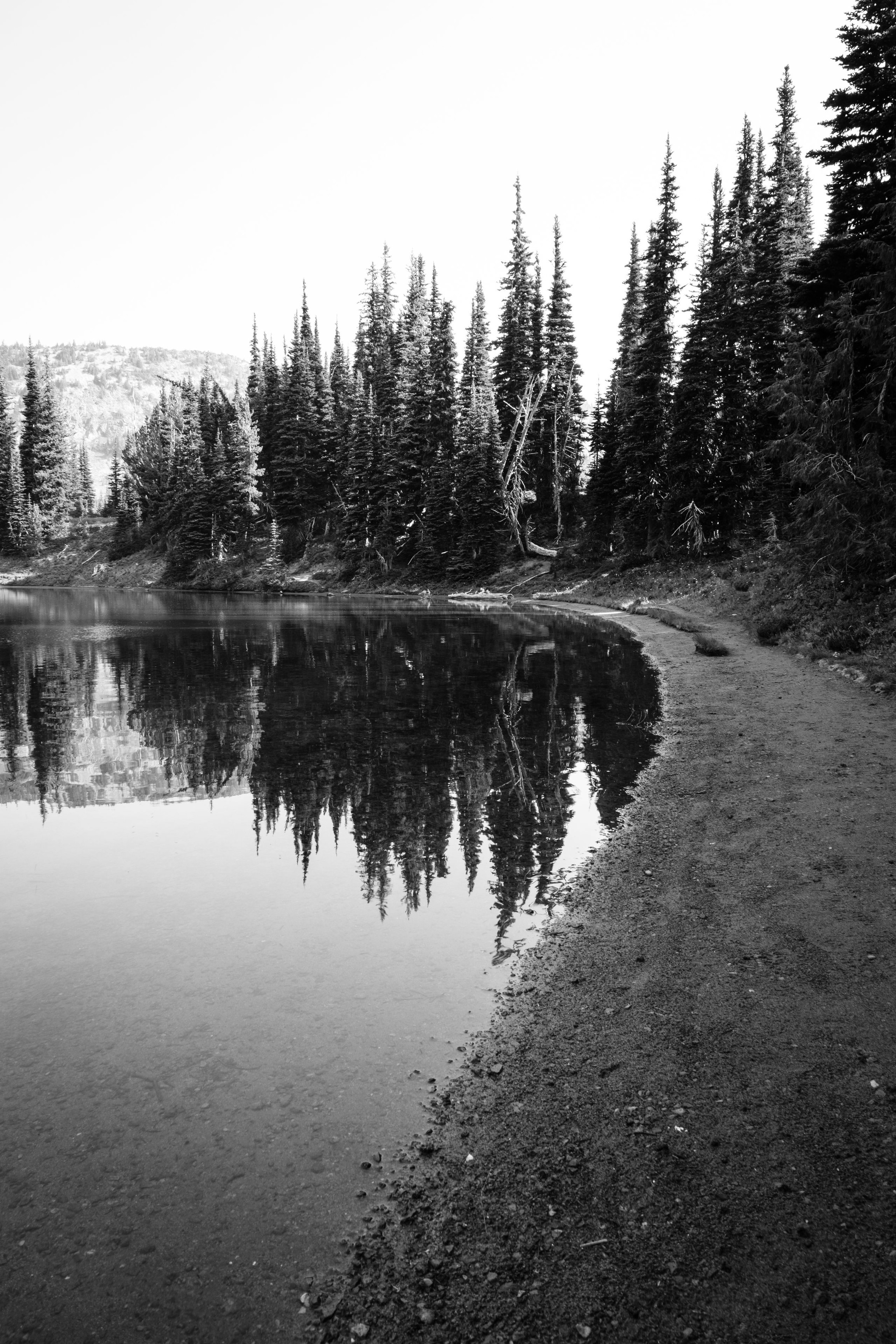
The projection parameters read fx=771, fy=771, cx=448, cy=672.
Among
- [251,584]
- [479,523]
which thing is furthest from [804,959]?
[251,584]

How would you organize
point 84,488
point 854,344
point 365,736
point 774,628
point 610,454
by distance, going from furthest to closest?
point 84,488 → point 610,454 → point 774,628 → point 854,344 → point 365,736

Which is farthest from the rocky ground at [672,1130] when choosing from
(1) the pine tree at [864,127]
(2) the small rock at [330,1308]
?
(1) the pine tree at [864,127]

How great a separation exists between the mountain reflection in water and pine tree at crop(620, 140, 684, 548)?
61.2ft

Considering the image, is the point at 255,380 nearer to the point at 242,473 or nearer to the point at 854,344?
the point at 242,473

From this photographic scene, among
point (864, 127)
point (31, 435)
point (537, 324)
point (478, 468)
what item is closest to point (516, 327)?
point (537, 324)

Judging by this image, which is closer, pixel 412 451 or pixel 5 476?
pixel 412 451

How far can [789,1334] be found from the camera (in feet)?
10.1

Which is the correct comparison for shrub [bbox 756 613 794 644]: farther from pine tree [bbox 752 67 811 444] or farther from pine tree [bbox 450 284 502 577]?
pine tree [bbox 450 284 502 577]

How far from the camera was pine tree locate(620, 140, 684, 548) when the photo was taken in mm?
44438

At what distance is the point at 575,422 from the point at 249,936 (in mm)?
60142

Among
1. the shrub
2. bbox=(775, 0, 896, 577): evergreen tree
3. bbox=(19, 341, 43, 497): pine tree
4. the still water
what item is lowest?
the still water

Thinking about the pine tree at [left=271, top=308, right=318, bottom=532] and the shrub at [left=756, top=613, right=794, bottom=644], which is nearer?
the shrub at [left=756, top=613, right=794, bottom=644]

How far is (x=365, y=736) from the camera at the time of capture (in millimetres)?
14789

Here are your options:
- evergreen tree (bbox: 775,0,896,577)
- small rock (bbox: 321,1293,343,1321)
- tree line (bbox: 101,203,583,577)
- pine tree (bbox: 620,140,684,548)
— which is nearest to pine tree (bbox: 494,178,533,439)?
tree line (bbox: 101,203,583,577)
